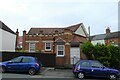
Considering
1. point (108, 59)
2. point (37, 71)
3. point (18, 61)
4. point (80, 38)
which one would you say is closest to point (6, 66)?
point (18, 61)

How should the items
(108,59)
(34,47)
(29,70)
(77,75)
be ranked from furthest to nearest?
1. (34,47)
2. (108,59)
3. (29,70)
4. (77,75)

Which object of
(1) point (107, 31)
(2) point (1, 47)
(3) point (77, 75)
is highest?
(1) point (107, 31)

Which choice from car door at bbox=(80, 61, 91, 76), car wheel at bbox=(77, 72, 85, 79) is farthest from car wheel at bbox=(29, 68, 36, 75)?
car door at bbox=(80, 61, 91, 76)

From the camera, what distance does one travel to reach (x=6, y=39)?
3891cm

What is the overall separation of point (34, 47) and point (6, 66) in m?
15.9

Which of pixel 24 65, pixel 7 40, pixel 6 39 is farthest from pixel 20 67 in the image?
pixel 7 40

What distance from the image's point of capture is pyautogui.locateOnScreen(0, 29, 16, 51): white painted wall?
3717 cm

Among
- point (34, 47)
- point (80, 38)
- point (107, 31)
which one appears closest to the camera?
point (80, 38)

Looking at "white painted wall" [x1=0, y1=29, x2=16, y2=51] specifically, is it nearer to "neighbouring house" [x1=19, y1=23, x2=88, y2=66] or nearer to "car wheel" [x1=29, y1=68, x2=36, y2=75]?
"neighbouring house" [x1=19, y1=23, x2=88, y2=66]

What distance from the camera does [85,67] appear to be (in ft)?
61.1

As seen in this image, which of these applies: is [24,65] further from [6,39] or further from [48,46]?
[6,39]

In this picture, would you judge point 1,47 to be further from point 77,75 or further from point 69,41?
point 77,75

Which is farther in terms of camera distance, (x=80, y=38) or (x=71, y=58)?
(x=80, y=38)

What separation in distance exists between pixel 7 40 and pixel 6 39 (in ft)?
1.83
